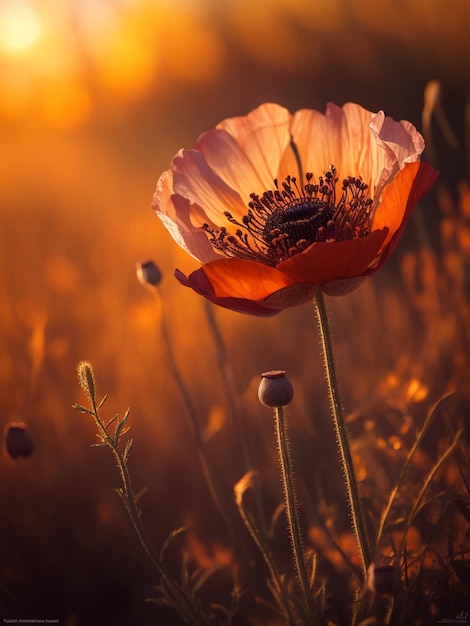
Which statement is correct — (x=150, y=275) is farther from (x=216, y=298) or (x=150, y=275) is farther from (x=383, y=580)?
(x=383, y=580)

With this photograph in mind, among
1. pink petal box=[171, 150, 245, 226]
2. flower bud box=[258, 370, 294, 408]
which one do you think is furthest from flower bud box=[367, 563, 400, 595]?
pink petal box=[171, 150, 245, 226]

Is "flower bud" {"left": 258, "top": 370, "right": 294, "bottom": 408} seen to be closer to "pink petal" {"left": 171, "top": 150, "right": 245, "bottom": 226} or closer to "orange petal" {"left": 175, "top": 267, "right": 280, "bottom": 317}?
"orange petal" {"left": 175, "top": 267, "right": 280, "bottom": 317}

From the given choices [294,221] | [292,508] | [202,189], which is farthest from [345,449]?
[202,189]

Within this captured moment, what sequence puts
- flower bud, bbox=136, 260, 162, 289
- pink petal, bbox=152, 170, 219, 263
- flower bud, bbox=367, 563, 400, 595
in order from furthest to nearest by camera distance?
flower bud, bbox=136, 260, 162, 289 → pink petal, bbox=152, 170, 219, 263 → flower bud, bbox=367, 563, 400, 595

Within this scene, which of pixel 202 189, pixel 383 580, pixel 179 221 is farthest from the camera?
pixel 202 189

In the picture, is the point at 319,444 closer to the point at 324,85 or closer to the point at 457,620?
the point at 457,620

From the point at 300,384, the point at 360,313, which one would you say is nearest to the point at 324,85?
the point at 360,313

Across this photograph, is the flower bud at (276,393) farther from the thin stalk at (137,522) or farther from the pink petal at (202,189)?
the pink petal at (202,189)
